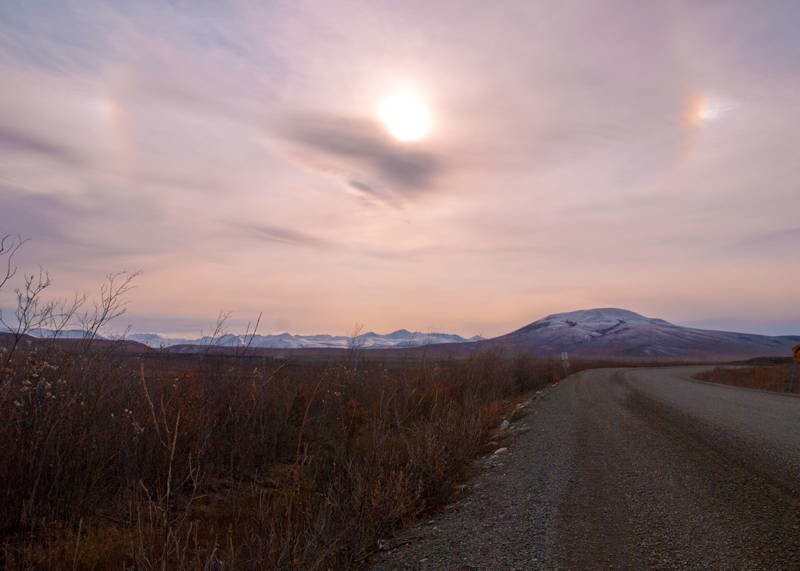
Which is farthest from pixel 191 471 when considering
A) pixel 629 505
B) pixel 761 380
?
pixel 761 380

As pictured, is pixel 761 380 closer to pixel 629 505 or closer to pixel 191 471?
pixel 629 505

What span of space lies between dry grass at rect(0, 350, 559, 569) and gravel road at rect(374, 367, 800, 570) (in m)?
0.65

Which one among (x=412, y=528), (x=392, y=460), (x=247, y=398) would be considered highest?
(x=247, y=398)

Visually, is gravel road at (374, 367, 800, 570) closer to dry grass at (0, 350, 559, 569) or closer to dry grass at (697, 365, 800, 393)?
dry grass at (0, 350, 559, 569)

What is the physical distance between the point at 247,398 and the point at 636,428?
7739mm

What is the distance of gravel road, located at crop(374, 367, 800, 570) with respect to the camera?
4758 millimetres

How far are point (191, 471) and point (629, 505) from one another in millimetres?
4630

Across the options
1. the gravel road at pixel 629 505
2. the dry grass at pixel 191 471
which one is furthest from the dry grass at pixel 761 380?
the dry grass at pixel 191 471

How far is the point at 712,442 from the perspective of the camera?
9117 millimetres

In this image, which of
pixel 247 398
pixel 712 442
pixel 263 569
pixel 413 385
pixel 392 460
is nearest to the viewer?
pixel 263 569

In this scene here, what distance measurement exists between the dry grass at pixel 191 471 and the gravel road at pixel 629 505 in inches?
25.7

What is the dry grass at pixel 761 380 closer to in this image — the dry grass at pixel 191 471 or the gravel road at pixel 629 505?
the gravel road at pixel 629 505

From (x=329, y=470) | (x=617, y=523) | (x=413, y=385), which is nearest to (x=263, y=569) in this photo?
(x=617, y=523)

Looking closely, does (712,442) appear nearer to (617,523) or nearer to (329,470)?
(617,523)
